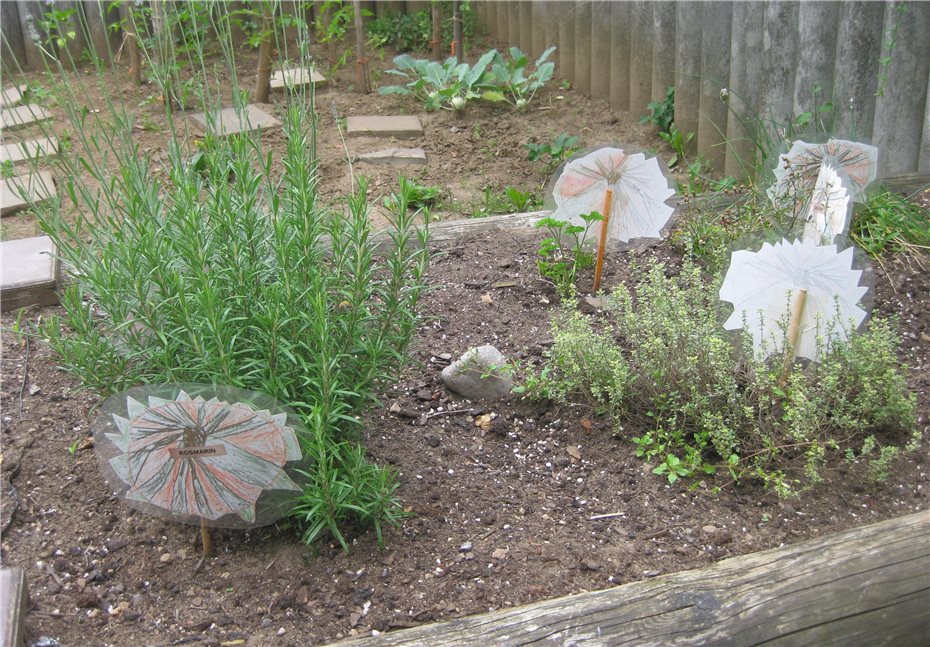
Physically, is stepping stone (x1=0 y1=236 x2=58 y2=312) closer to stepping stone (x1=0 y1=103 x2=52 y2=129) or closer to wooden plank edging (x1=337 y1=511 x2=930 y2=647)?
stepping stone (x1=0 y1=103 x2=52 y2=129)

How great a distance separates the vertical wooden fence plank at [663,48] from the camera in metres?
4.55

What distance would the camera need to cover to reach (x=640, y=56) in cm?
484

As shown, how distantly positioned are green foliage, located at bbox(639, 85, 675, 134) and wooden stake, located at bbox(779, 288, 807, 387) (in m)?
2.50

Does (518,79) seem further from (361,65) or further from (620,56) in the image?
(361,65)

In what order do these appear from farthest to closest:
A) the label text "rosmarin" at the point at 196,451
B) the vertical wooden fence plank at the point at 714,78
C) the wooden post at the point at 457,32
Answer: the wooden post at the point at 457,32
the vertical wooden fence plank at the point at 714,78
the label text "rosmarin" at the point at 196,451

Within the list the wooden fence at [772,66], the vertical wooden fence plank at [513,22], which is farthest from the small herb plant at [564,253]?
the vertical wooden fence plank at [513,22]

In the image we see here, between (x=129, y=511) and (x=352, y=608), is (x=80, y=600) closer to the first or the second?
(x=129, y=511)

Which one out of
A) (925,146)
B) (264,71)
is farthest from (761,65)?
(264,71)

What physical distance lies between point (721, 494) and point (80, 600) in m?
1.47

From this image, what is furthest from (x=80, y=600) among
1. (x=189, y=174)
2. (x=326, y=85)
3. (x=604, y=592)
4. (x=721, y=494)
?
(x=326, y=85)

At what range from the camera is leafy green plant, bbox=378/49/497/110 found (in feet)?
17.0

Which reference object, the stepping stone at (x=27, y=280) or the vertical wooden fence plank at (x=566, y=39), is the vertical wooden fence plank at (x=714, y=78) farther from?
the stepping stone at (x=27, y=280)

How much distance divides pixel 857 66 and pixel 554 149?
4.62 feet

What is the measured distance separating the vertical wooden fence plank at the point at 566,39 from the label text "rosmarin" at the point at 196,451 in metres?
4.25
